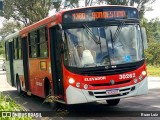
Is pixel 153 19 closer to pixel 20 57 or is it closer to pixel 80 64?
pixel 20 57

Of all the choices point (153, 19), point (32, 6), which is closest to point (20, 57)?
point (32, 6)

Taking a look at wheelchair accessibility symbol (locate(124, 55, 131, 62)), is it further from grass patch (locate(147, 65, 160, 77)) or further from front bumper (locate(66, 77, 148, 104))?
grass patch (locate(147, 65, 160, 77))

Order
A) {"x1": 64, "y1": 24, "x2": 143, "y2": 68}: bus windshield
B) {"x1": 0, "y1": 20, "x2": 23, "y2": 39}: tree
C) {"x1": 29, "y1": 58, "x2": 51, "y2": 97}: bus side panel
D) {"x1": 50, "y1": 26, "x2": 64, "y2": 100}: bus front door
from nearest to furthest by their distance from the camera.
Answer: {"x1": 64, "y1": 24, "x2": 143, "y2": 68}: bus windshield → {"x1": 50, "y1": 26, "x2": 64, "y2": 100}: bus front door → {"x1": 29, "y1": 58, "x2": 51, "y2": 97}: bus side panel → {"x1": 0, "y1": 20, "x2": 23, "y2": 39}: tree

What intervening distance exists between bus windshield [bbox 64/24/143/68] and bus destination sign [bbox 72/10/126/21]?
332 millimetres

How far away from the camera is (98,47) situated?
11.4 metres

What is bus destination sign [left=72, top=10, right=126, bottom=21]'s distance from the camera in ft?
38.5

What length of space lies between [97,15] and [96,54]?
124 cm

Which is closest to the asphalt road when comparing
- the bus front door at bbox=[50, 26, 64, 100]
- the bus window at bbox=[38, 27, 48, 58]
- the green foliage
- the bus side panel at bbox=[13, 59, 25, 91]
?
the bus front door at bbox=[50, 26, 64, 100]

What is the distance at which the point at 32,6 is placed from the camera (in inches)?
1863

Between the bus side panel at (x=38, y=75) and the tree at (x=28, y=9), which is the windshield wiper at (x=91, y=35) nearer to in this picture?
the bus side panel at (x=38, y=75)

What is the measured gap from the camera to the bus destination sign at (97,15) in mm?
11750

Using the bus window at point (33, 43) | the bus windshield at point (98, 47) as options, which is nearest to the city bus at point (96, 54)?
the bus windshield at point (98, 47)

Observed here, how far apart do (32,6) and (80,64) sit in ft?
121

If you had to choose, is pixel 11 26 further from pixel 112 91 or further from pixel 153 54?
pixel 112 91
